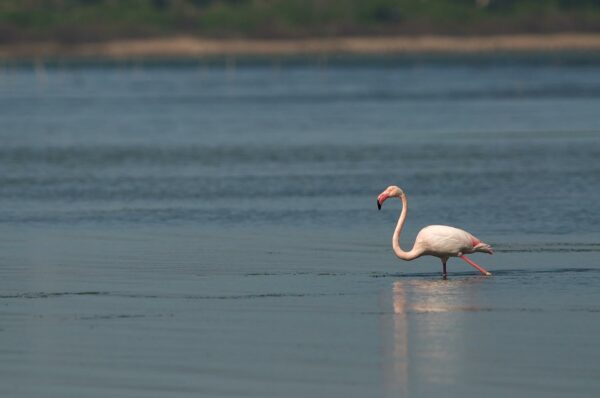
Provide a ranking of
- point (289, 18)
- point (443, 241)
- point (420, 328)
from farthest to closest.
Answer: point (289, 18) < point (443, 241) < point (420, 328)

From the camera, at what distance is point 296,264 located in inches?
714

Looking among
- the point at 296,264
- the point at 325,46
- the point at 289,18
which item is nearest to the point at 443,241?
the point at 296,264

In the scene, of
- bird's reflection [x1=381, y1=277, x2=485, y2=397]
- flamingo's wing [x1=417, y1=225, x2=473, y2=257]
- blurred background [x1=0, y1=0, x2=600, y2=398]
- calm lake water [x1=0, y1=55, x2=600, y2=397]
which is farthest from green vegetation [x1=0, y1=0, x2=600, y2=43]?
bird's reflection [x1=381, y1=277, x2=485, y2=397]

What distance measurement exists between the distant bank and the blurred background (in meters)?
88.3

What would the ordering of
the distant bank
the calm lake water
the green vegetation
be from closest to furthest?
the calm lake water
the distant bank
the green vegetation

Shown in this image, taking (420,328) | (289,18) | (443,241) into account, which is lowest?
(420,328)

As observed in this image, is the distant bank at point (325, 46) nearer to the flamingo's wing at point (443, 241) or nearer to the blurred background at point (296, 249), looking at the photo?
the blurred background at point (296, 249)

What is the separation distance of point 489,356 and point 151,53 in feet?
481

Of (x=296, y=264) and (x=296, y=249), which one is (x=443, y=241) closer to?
(x=296, y=264)

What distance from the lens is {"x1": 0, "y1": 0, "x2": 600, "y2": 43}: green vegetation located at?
509 feet

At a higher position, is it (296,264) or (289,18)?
(289,18)

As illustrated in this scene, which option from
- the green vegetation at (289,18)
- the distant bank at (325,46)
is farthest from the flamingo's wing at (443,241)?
the green vegetation at (289,18)

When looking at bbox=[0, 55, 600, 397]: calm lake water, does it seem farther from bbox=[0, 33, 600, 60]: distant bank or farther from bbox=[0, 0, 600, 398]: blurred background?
bbox=[0, 33, 600, 60]: distant bank

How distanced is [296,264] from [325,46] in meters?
143
